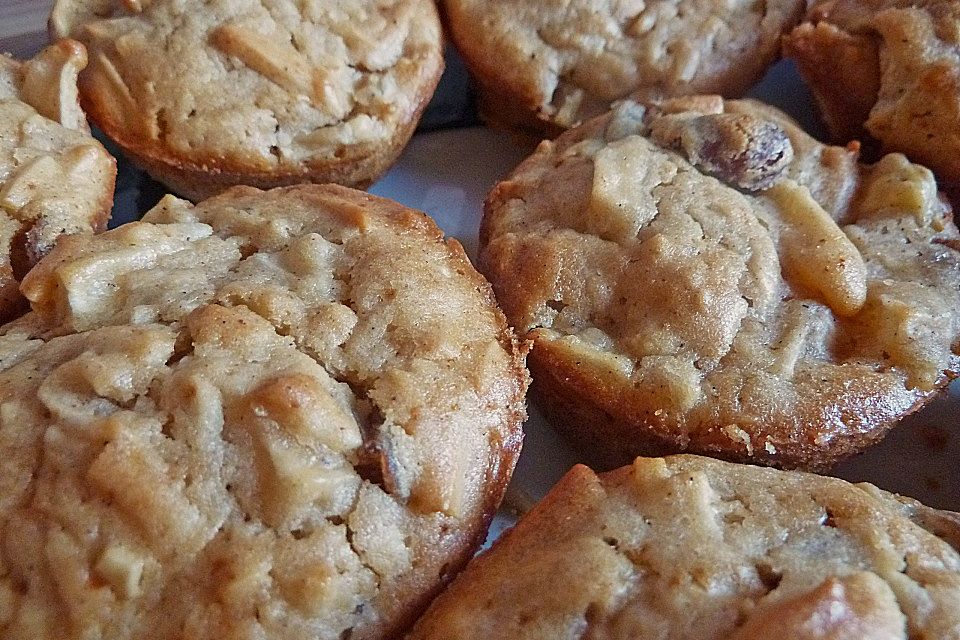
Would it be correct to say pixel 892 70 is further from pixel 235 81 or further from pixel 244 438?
pixel 244 438

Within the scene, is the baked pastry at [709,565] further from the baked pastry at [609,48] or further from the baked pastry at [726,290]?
the baked pastry at [609,48]

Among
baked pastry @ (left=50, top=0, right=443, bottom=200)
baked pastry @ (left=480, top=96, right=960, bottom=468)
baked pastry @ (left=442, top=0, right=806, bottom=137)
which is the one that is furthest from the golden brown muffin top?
baked pastry @ (left=480, top=96, right=960, bottom=468)

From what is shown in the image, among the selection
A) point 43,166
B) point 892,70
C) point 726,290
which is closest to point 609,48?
point 892,70

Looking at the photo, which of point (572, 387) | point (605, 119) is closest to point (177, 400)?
point (572, 387)

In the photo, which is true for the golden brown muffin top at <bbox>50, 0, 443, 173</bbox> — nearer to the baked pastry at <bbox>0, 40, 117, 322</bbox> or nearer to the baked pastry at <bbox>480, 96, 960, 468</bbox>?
the baked pastry at <bbox>0, 40, 117, 322</bbox>

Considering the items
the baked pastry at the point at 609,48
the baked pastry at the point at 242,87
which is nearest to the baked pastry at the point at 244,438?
the baked pastry at the point at 242,87
